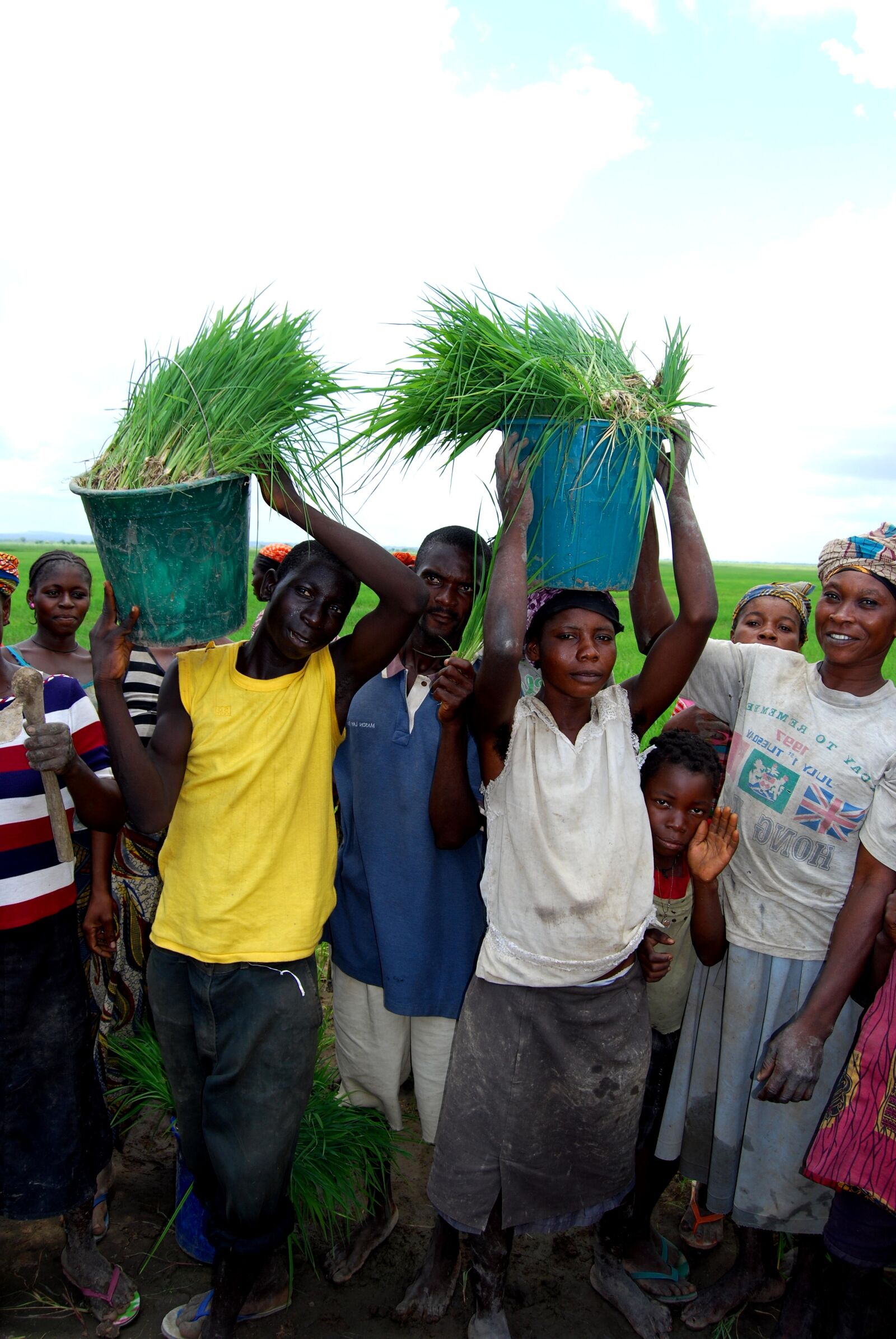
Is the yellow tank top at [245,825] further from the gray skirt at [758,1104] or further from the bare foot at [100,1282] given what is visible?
the gray skirt at [758,1104]

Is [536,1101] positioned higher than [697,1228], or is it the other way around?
[536,1101]

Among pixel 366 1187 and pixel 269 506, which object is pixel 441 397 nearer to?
pixel 269 506

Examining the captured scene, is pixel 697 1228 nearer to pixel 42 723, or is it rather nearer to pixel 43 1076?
pixel 43 1076

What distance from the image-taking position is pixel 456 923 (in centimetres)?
239

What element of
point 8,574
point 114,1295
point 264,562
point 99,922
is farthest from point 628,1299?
point 264,562

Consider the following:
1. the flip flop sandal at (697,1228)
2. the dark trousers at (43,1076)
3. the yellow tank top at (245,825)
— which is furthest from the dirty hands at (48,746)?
the flip flop sandal at (697,1228)

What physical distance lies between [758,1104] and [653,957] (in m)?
0.53

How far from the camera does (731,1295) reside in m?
2.38

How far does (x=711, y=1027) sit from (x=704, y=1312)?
753 mm

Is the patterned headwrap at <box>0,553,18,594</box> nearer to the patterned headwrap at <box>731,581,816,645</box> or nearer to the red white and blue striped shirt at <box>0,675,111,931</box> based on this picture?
the red white and blue striped shirt at <box>0,675,111,931</box>


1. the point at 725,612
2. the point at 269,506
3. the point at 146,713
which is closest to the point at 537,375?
the point at 269,506

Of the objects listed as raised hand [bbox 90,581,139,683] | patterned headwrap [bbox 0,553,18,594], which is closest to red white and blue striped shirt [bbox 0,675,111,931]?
raised hand [bbox 90,581,139,683]

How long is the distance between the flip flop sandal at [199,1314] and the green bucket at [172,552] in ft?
5.58

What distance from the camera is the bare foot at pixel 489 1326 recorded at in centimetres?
220
